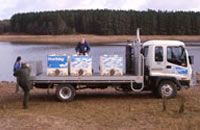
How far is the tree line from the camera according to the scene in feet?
252

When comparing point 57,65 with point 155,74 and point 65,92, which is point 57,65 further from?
point 155,74

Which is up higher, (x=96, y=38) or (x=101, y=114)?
(x=96, y=38)

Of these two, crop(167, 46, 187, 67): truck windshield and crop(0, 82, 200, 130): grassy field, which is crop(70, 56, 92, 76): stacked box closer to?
crop(0, 82, 200, 130): grassy field

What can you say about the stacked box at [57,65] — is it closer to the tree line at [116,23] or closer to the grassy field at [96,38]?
the grassy field at [96,38]

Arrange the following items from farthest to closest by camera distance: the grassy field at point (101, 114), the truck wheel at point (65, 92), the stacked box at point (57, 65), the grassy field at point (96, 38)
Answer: the grassy field at point (96, 38), the truck wheel at point (65, 92), the stacked box at point (57, 65), the grassy field at point (101, 114)

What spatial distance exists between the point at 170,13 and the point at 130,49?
73527mm

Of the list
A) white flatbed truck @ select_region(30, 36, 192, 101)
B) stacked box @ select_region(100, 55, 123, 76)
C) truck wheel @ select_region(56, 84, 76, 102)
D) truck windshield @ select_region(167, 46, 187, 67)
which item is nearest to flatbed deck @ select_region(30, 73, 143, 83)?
white flatbed truck @ select_region(30, 36, 192, 101)

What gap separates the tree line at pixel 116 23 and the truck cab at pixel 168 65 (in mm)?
64293

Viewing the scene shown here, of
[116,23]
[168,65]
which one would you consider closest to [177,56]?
[168,65]

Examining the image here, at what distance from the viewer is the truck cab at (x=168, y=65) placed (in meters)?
11.3

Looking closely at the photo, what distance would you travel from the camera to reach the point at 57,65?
10.8m

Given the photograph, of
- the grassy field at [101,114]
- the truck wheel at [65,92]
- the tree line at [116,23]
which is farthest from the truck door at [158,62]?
the tree line at [116,23]

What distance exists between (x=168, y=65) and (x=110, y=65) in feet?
6.27

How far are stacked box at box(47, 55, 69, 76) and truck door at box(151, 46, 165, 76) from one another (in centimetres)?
278
